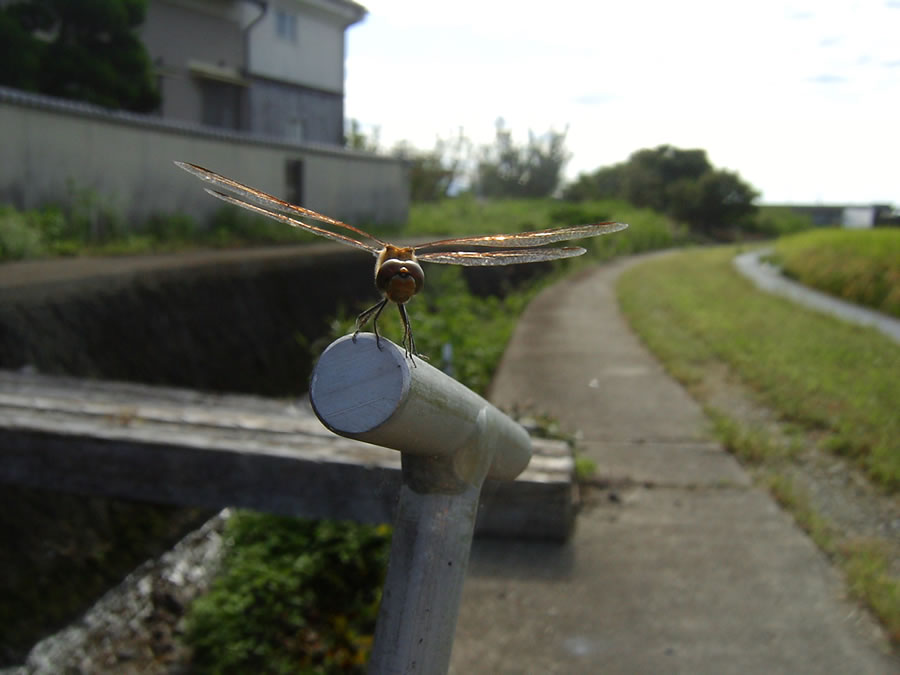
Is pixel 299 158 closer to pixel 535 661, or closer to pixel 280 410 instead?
pixel 280 410

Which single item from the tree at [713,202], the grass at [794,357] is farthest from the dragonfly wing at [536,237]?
the tree at [713,202]

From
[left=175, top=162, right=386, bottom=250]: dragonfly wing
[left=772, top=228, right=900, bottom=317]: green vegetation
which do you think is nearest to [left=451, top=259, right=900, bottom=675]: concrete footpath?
[left=175, top=162, right=386, bottom=250]: dragonfly wing

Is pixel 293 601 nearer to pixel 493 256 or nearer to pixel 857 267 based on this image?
pixel 493 256

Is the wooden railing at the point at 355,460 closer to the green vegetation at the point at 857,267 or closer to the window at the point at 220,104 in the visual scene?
the green vegetation at the point at 857,267

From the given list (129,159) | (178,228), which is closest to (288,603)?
(178,228)

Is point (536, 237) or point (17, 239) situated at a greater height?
point (536, 237)

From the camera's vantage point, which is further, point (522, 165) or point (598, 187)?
point (598, 187)

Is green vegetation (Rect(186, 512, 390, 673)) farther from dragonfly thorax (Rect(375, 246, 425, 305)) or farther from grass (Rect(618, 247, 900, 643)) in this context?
dragonfly thorax (Rect(375, 246, 425, 305))
